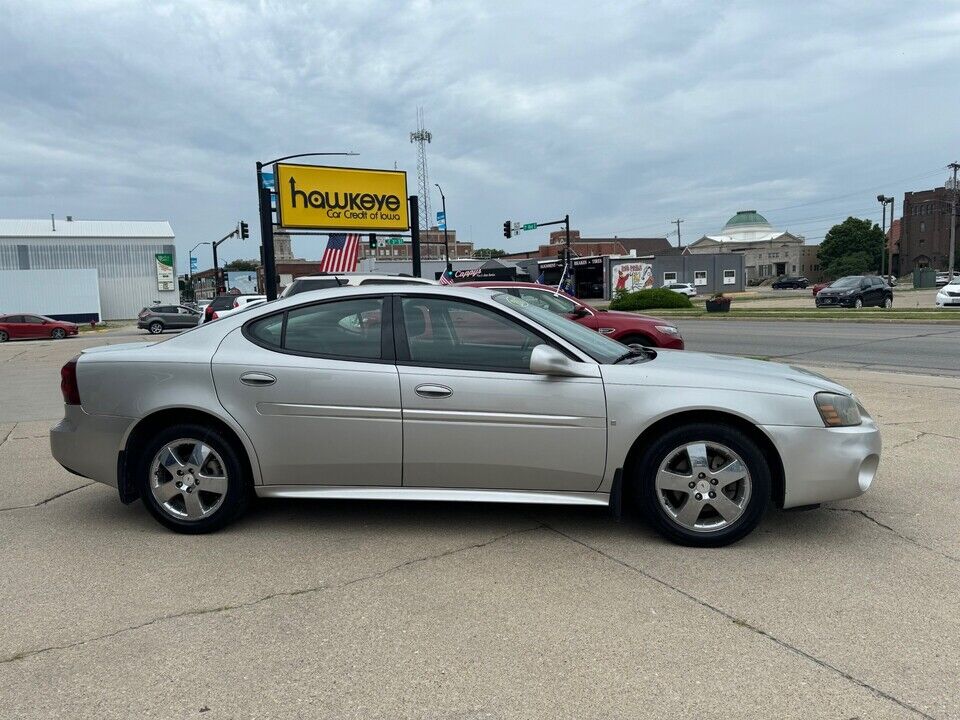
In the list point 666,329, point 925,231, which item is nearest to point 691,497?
point 666,329

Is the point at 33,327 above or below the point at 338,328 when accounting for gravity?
below

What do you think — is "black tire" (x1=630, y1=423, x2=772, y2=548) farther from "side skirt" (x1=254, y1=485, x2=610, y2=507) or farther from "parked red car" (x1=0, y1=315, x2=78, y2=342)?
"parked red car" (x1=0, y1=315, x2=78, y2=342)

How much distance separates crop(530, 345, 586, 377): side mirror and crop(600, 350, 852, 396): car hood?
0.61ft

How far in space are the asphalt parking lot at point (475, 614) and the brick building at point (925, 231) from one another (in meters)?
117

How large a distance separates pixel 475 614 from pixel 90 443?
2.71 meters

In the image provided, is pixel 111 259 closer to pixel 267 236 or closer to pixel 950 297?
pixel 267 236

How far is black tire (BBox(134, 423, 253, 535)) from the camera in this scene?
13.9 ft

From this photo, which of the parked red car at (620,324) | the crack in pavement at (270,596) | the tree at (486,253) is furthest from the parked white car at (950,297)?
the tree at (486,253)

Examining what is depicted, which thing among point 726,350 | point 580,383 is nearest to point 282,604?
point 580,383

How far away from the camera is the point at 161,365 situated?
4.29 meters

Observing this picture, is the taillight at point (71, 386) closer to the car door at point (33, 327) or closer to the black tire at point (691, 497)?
the black tire at point (691, 497)

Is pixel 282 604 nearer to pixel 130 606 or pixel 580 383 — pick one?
pixel 130 606

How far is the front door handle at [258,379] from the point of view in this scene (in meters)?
4.19

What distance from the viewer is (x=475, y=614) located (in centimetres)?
329
